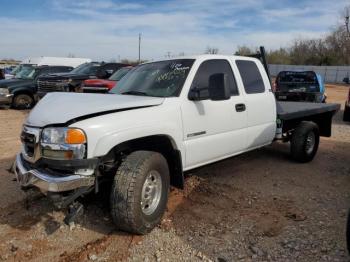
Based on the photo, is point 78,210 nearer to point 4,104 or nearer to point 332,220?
point 332,220

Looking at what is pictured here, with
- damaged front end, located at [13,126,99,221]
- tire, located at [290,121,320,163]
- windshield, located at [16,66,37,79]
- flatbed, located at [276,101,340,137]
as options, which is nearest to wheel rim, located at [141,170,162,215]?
damaged front end, located at [13,126,99,221]

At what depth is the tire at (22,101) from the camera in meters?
15.3

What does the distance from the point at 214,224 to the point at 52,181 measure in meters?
1.82

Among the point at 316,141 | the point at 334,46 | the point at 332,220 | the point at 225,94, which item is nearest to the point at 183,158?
the point at 225,94

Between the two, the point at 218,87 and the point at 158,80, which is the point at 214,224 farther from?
the point at 158,80

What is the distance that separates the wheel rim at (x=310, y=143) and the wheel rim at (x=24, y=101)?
1171cm

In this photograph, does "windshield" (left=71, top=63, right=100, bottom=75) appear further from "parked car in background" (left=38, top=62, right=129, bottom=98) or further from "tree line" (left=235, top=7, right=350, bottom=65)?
"tree line" (left=235, top=7, right=350, bottom=65)

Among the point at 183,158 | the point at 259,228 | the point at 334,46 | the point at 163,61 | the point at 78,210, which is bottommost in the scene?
the point at 259,228

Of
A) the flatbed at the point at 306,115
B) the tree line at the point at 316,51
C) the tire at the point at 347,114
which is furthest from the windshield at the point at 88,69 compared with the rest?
the tree line at the point at 316,51

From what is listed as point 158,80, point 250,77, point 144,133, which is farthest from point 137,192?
point 250,77

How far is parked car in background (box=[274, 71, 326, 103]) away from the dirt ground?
26.7 ft

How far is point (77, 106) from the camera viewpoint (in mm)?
3938

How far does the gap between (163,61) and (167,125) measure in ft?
4.66

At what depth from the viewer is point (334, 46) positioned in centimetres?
6644
